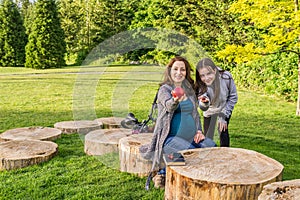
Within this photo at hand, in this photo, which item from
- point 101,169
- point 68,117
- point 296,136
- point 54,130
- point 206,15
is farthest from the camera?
point 206,15

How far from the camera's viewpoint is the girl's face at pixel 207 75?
3.64 metres

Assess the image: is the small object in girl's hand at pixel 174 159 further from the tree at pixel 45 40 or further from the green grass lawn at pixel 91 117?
the tree at pixel 45 40

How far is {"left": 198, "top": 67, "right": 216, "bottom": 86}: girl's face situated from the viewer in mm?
3640

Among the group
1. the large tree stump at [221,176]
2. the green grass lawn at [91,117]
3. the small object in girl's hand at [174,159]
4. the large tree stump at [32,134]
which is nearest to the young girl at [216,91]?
the large tree stump at [221,176]

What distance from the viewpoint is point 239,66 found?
12656 mm

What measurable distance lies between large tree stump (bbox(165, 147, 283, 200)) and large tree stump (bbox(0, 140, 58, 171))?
1.91 meters

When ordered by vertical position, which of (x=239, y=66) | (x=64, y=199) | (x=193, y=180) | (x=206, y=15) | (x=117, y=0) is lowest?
(x=64, y=199)

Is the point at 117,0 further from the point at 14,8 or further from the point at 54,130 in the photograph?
the point at 54,130

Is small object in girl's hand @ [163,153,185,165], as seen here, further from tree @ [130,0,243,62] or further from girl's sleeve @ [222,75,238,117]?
tree @ [130,0,243,62]

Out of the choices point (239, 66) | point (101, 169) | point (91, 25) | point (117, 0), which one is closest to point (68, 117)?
point (101, 169)

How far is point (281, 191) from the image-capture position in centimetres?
235

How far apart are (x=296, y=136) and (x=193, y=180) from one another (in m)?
4.38

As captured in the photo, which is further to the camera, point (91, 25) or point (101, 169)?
point (91, 25)

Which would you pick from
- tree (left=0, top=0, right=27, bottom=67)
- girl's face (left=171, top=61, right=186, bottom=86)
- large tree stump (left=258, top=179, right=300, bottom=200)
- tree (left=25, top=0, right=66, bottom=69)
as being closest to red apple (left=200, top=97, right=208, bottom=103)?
girl's face (left=171, top=61, right=186, bottom=86)
